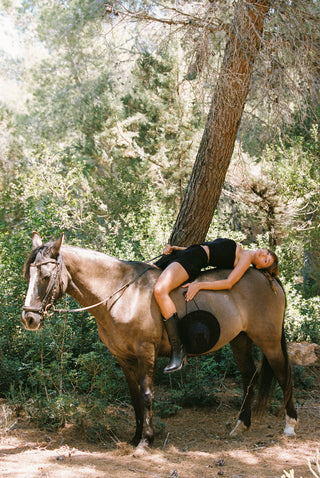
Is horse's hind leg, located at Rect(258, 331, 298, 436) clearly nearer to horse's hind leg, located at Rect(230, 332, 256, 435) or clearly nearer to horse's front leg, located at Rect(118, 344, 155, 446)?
horse's hind leg, located at Rect(230, 332, 256, 435)

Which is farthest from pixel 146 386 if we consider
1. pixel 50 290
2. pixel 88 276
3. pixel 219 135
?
pixel 219 135

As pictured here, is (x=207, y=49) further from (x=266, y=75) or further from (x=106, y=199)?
(x=106, y=199)

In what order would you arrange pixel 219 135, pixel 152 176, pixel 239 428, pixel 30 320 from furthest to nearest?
pixel 152 176
pixel 219 135
pixel 239 428
pixel 30 320

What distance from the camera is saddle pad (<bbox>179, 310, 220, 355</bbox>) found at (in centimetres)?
445

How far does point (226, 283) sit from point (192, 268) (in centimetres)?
41

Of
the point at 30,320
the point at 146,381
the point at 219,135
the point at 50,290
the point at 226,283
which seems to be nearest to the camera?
the point at 30,320

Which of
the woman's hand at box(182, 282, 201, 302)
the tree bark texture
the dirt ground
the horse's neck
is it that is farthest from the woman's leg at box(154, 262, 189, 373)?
the tree bark texture

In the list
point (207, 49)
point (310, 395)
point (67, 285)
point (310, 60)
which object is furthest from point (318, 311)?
point (67, 285)

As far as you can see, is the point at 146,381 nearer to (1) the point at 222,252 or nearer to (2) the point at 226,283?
(2) the point at 226,283

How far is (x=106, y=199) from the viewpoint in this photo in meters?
10.7

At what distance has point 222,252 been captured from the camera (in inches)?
191

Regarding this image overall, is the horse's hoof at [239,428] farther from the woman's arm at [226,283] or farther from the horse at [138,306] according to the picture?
the woman's arm at [226,283]

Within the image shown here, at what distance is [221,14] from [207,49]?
1473 millimetres

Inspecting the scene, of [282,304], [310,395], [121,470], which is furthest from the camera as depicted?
[310,395]
